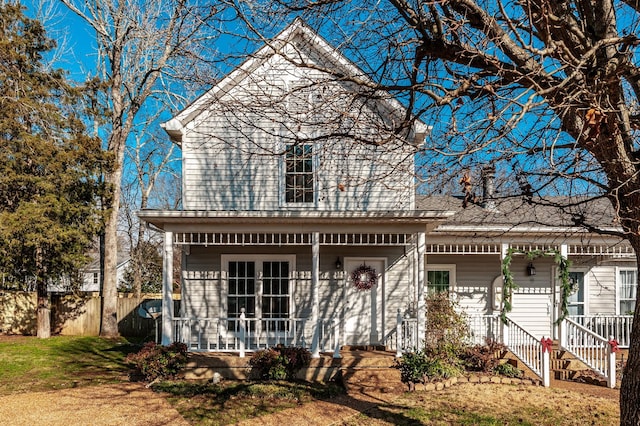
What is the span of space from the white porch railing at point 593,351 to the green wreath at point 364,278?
4364 mm

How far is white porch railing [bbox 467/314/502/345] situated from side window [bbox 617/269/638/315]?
456 centimetres

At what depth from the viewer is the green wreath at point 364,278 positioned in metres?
11.5

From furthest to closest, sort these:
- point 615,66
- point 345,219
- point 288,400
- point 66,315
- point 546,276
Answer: point 66,315, point 546,276, point 345,219, point 288,400, point 615,66

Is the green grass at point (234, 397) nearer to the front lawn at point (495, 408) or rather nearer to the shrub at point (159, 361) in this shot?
the shrub at point (159, 361)

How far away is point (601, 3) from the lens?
433 cm

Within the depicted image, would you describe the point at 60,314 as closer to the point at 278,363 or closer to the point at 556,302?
the point at 278,363

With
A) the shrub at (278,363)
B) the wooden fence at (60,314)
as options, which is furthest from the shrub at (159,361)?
the wooden fence at (60,314)

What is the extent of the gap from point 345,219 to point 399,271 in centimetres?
283

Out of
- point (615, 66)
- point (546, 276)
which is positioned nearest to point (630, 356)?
point (615, 66)

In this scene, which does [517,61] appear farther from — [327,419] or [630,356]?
[327,419]

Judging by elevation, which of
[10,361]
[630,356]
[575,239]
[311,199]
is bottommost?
[10,361]

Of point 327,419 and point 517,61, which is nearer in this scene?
point 517,61

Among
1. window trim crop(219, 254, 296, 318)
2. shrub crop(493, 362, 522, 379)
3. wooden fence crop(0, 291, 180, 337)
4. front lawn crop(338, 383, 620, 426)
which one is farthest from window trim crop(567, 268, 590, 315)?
wooden fence crop(0, 291, 180, 337)

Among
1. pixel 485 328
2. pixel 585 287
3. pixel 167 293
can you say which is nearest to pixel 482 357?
pixel 485 328
